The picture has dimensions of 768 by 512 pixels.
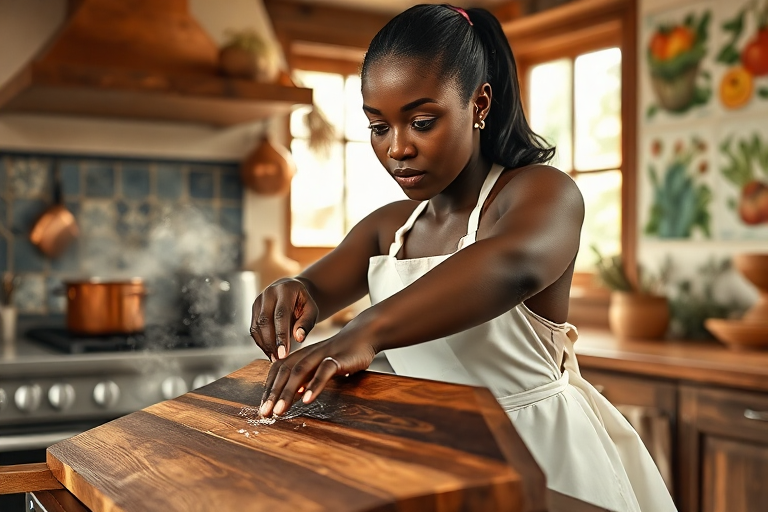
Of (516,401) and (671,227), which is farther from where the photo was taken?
(671,227)

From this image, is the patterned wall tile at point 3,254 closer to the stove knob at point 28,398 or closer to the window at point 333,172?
the stove knob at point 28,398

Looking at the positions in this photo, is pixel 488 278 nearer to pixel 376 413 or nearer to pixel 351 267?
pixel 376 413

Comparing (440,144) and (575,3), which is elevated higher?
(575,3)

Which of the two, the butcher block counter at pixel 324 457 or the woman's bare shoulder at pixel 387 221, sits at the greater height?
the woman's bare shoulder at pixel 387 221

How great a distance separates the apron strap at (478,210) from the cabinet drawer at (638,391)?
4.45ft

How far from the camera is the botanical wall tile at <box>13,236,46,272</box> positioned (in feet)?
9.49

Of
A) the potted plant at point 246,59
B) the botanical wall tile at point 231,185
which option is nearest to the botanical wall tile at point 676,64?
the potted plant at point 246,59

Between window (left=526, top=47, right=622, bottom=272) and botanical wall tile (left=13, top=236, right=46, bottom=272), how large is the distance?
1.90 meters

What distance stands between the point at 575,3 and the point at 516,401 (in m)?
2.47

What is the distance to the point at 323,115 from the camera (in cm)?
343

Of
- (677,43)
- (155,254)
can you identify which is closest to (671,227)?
(677,43)

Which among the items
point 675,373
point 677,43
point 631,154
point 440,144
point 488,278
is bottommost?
point 675,373

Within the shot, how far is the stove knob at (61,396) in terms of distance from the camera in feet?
7.23

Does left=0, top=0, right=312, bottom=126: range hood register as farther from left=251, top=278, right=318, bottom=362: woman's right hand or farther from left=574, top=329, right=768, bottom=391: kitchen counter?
left=251, top=278, right=318, bottom=362: woman's right hand
